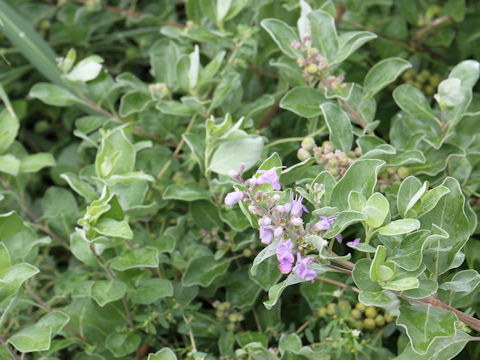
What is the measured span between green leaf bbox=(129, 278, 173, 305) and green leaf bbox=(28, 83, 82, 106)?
19.0 inches

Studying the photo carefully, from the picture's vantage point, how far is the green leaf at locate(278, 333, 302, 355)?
1.20m

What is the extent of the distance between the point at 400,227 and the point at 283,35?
1.77 feet

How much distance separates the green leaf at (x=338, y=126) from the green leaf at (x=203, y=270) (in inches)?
13.6

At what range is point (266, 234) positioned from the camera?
915 mm

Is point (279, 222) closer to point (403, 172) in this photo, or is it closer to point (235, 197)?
point (235, 197)

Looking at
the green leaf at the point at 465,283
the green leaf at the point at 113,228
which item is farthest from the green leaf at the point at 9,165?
the green leaf at the point at 465,283

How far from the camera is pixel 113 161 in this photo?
4.14 feet

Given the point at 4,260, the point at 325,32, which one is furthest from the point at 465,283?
the point at 4,260

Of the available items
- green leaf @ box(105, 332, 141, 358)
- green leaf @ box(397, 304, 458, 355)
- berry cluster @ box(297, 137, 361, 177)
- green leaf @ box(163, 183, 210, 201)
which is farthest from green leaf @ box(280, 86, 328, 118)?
green leaf @ box(105, 332, 141, 358)

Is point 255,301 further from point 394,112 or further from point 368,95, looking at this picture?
point 394,112

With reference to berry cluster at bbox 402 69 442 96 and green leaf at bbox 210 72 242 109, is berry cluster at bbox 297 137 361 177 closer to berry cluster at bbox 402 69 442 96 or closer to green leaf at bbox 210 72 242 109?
green leaf at bbox 210 72 242 109

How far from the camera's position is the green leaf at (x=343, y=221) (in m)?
0.93

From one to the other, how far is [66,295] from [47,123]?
0.78 meters

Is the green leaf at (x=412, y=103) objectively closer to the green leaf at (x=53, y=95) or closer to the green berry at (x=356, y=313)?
the green berry at (x=356, y=313)
